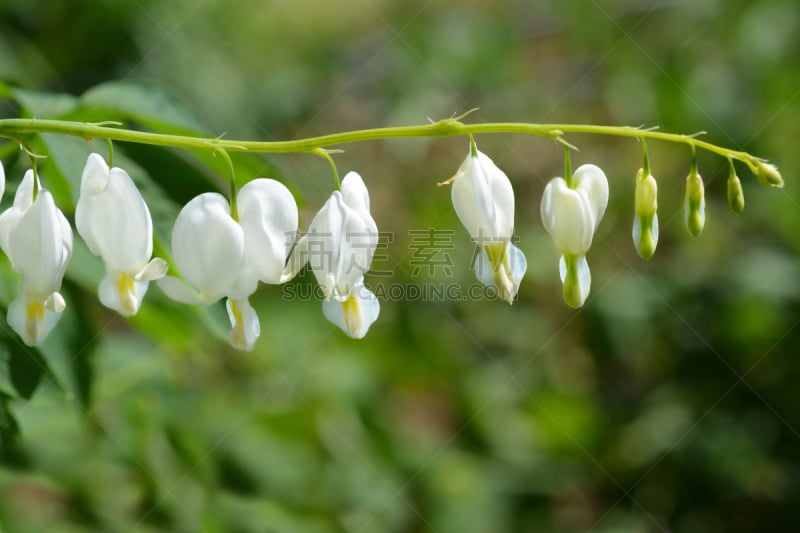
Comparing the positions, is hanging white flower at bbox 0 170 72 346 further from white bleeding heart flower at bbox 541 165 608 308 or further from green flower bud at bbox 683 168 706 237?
green flower bud at bbox 683 168 706 237

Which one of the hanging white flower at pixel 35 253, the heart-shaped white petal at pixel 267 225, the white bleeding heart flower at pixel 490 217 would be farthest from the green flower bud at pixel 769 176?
the hanging white flower at pixel 35 253

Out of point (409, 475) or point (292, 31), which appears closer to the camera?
point (409, 475)

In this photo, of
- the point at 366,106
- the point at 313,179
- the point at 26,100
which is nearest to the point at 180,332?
the point at 26,100

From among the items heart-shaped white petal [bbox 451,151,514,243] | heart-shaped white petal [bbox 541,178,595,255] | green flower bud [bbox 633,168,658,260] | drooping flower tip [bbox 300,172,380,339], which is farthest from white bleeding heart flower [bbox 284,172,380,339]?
green flower bud [bbox 633,168,658,260]

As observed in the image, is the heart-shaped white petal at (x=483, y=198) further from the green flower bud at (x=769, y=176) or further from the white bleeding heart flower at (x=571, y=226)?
the green flower bud at (x=769, y=176)

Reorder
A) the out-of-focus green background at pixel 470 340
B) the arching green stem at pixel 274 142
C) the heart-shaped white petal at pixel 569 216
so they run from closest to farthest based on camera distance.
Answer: the arching green stem at pixel 274 142 < the heart-shaped white petal at pixel 569 216 < the out-of-focus green background at pixel 470 340

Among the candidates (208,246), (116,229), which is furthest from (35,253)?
(208,246)

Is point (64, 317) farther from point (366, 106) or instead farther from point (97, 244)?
point (366, 106)
